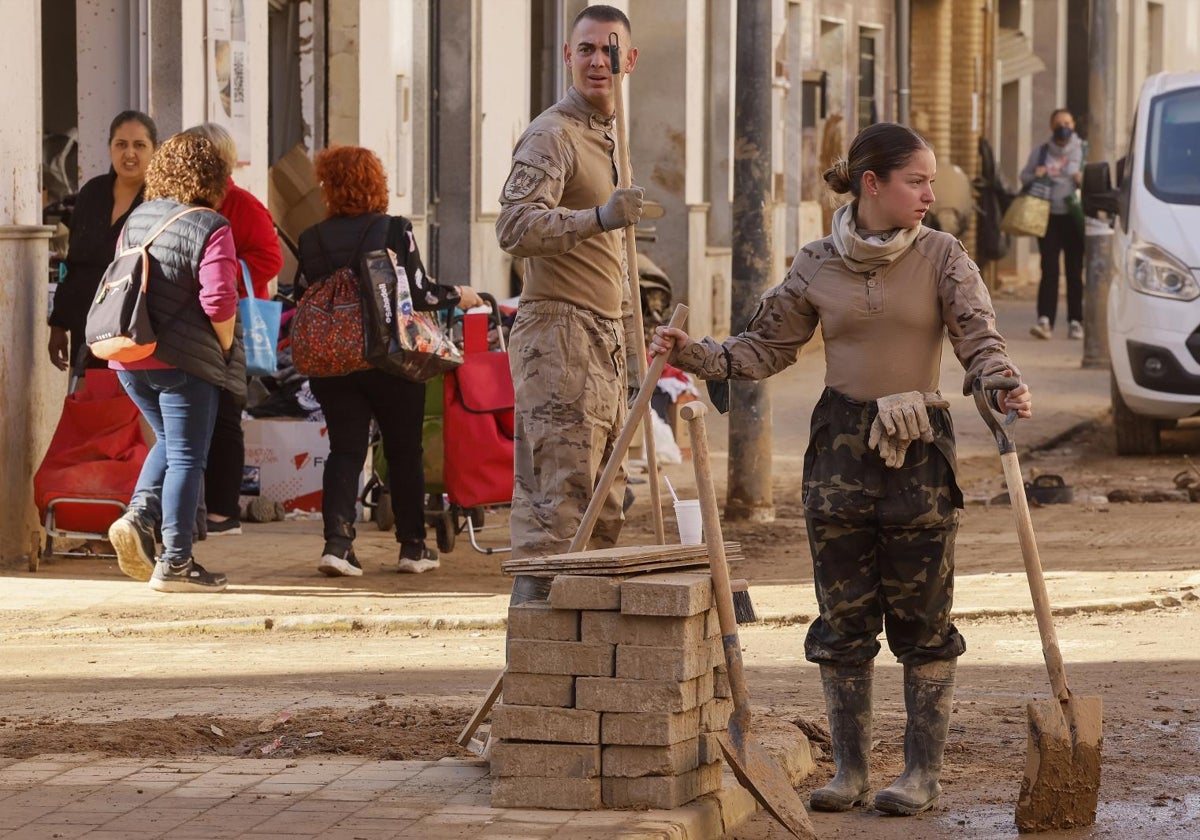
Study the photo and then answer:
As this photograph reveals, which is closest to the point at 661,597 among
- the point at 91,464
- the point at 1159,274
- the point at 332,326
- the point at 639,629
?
the point at 639,629

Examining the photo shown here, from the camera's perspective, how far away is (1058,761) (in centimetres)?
574

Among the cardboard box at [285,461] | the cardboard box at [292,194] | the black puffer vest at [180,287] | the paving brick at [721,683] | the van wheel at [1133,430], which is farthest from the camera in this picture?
the van wheel at [1133,430]

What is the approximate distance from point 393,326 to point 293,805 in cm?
434

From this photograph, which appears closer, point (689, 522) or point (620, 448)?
point (620, 448)

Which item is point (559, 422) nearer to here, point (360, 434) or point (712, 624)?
point (712, 624)

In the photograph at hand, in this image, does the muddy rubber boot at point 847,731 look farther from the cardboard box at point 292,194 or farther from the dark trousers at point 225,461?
the cardboard box at point 292,194

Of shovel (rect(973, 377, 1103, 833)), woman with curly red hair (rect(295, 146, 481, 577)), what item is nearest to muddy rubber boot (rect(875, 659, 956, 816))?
shovel (rect(973, 377, 1103, 833))

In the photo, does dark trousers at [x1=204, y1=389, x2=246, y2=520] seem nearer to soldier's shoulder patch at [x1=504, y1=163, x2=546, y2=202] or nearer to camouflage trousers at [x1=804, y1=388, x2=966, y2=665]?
soldier's shoulder patch at [x1=504, y1=163, x2=546, y2=202]

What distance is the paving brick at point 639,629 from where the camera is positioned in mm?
5461

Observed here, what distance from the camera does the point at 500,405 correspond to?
33.5 feet

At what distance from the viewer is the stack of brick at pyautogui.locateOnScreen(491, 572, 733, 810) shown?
5.46 m

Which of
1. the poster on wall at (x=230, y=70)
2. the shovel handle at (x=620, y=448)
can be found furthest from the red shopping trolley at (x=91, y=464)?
the shovel handle at (x=620, y=448)

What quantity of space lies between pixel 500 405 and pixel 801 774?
4107mm

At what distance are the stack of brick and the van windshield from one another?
9597mm
